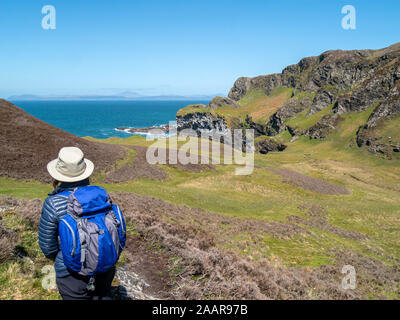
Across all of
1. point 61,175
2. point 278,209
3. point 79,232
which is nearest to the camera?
point 79,232

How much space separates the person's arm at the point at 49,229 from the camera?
15.9 feet

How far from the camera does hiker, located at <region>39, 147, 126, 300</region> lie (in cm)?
467

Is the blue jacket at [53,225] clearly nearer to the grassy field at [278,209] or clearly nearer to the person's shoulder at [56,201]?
the person's shoulder at [56,201]

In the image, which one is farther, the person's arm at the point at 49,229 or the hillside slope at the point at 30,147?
the hillside slope at the point at 30,147

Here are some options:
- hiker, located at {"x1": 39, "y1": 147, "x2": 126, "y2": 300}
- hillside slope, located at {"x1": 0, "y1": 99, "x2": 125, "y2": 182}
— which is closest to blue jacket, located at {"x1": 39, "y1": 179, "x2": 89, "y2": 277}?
hiker, located at {"x1": 39, "y1": 147, "x2": 126, "y2": 300}

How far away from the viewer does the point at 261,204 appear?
35.1m

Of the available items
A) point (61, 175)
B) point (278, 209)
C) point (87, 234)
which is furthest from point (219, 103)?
point (87, 234)

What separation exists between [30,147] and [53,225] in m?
33.0

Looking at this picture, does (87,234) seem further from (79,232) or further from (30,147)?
(30,147)

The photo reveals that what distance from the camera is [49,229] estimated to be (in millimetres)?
4918

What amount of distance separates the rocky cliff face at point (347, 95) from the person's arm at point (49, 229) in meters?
94.1

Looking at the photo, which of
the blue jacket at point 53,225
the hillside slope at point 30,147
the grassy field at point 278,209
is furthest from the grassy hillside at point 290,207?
the blue jacket at point 53,225
